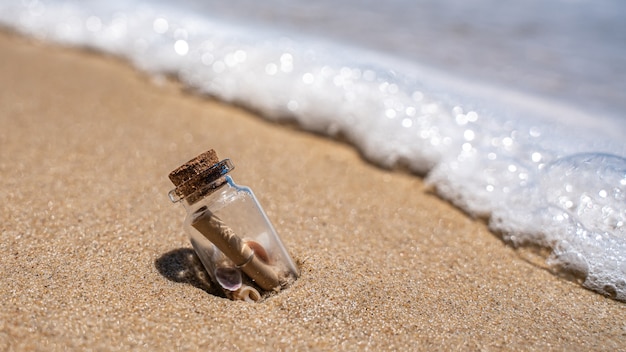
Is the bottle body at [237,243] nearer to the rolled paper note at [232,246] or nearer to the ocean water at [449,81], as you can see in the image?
the rolled paper note at [232,246]

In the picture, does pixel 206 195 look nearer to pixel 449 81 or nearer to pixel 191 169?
pixel 191 169

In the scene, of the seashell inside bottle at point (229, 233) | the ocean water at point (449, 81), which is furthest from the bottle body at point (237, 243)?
the ocean water at point (449, 81)

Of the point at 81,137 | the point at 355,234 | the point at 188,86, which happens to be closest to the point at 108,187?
the point at 81,137

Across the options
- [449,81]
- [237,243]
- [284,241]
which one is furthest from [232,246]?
[449,81]

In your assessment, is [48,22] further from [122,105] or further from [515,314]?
[515,314]

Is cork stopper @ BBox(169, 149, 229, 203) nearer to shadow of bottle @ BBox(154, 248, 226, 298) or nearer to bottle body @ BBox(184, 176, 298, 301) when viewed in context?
bottle body @ BBox(184, 176, 298, 301)

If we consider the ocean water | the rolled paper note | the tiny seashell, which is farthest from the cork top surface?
the ocean water
